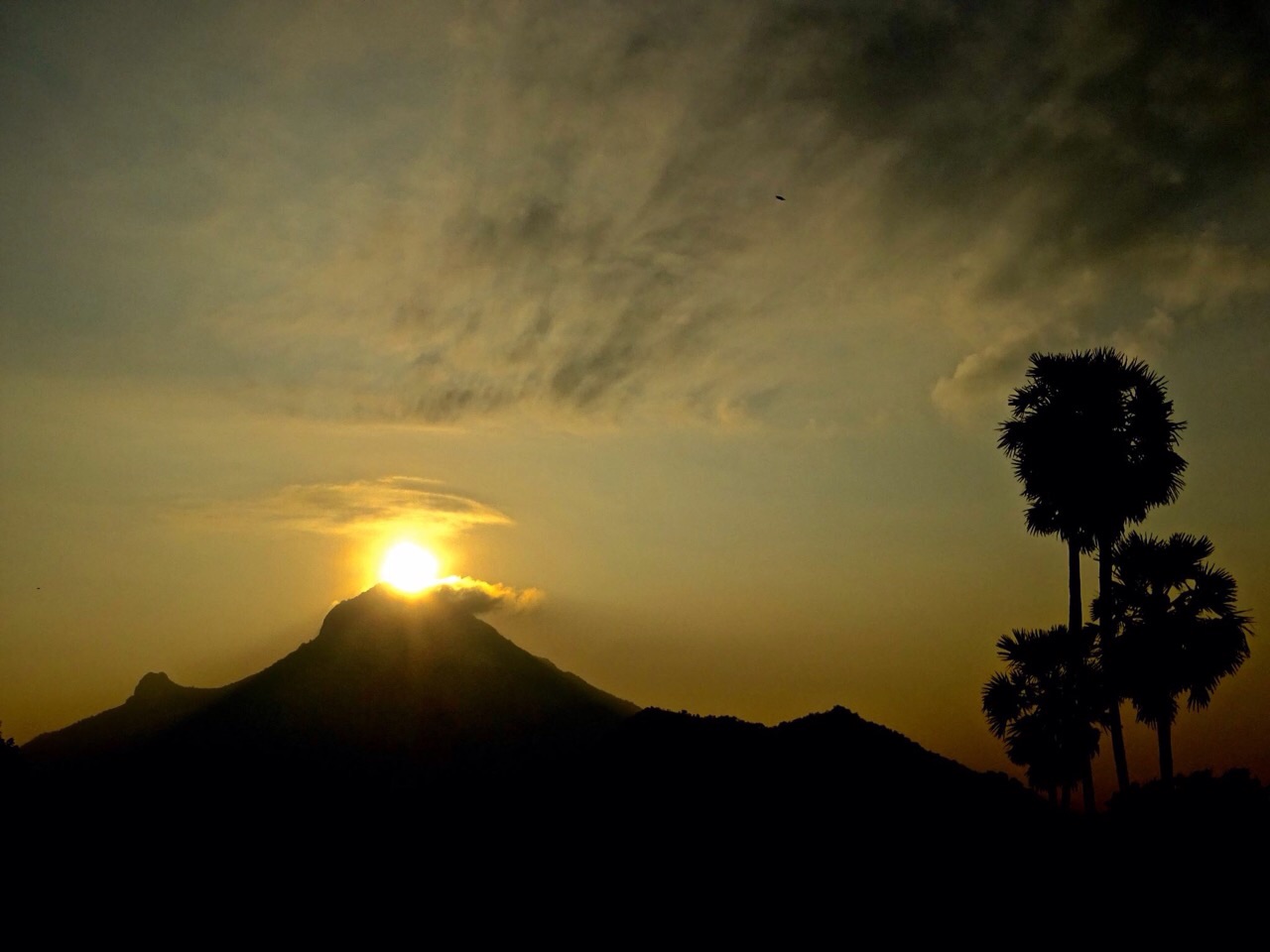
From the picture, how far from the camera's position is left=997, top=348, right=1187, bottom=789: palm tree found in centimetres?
3052

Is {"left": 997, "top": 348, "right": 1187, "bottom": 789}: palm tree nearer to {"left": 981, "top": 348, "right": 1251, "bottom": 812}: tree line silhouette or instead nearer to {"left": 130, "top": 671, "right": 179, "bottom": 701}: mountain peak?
{"left": 981, "top": 348, "right": 1251, "bottom": 812}: tree line silhouette

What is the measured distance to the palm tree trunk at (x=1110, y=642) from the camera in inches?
1113

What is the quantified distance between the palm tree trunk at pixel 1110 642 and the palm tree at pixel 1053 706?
0.65 metres

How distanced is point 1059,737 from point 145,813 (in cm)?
10408

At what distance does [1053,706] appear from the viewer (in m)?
30.3

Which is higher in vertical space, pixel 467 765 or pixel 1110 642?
pixel 1110 642

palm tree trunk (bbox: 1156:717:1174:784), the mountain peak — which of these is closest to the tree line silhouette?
palm tree trunk (bbox: 1156:717:1174:784)

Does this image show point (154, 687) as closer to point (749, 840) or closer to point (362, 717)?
point (362, 717)

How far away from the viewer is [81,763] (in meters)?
140

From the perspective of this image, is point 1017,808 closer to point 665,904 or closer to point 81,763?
point 665,904

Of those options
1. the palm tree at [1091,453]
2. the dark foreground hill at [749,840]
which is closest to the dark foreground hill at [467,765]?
the dark foreground hill at [749,840]

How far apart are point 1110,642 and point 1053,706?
10.6ft

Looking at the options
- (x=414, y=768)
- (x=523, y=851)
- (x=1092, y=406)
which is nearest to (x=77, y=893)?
(x=523, y=851)

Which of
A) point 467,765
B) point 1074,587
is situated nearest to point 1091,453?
point 1074,587
